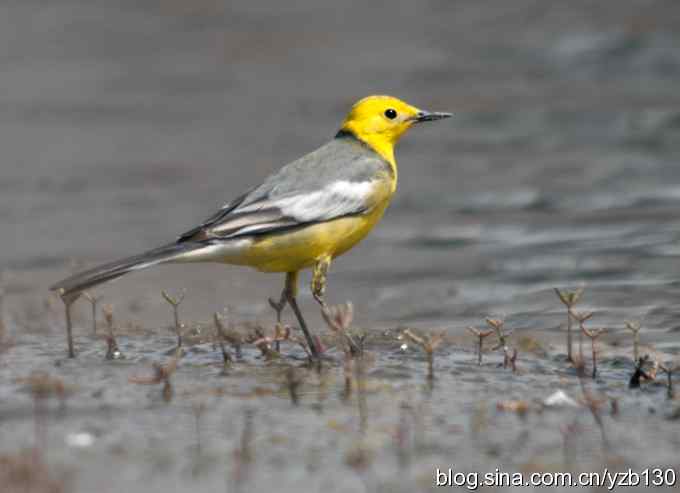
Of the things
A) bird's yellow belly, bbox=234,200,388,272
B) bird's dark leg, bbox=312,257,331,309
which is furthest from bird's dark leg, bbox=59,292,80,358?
bird's dark leg, bbox=312,257,331,309

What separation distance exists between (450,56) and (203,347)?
9.44 meters

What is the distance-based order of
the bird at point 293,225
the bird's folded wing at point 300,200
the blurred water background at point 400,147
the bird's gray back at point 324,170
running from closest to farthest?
1. the bird at point 293,225
2. the bird's folded wing at point 300,200
3. the bird's gray back at point 324,170
4. the blurred water background at point 400,147

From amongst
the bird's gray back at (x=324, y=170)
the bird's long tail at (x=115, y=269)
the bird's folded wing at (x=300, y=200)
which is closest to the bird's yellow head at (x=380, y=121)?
the bird's gray back at (x=324, y=170)

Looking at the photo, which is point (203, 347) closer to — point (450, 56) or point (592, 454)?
point (592, 454)

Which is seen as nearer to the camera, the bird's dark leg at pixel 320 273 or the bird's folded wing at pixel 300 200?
the bird's folded wing at pixel 300 200

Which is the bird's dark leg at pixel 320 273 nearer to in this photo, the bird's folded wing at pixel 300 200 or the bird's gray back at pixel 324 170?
the bird's folded wing at pixel 300 200

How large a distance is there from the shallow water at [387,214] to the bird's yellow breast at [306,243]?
1.99ft

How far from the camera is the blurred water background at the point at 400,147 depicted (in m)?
9.07

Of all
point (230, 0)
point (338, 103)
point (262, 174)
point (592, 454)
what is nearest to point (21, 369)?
point (592, 454)

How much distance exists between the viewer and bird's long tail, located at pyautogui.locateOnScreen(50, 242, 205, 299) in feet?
20.6

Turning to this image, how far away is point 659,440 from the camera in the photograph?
200 inches

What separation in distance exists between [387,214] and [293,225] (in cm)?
459

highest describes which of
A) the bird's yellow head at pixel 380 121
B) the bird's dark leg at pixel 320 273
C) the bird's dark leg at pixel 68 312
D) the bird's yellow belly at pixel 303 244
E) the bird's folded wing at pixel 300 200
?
the bird's yellow head at pixel 380 121

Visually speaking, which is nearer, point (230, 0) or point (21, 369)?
point (21, 369)
